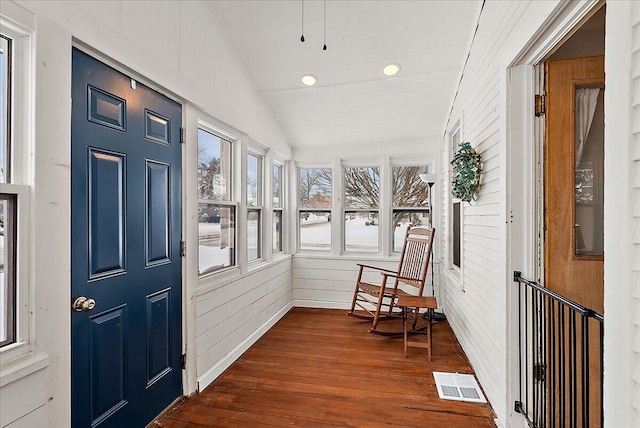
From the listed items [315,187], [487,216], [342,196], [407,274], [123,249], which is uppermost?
[315,187]

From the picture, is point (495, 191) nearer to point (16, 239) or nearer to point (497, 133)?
point (497, 133)

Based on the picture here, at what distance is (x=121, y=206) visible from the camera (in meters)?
1.84

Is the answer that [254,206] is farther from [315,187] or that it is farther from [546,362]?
[546,362]

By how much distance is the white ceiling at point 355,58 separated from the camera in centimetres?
263

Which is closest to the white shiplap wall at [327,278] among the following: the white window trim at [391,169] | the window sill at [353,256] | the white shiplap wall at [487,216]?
the window sill at [353,256]

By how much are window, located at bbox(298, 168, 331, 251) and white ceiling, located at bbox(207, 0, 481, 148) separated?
2.55ft

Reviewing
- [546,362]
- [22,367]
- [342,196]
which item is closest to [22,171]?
[22,367]

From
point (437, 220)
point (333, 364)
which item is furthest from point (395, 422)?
point (437, 220)

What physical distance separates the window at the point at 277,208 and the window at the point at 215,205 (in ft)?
4.06

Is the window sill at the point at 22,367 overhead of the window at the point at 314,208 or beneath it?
beneath

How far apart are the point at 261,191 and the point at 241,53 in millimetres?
1503

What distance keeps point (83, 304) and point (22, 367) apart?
1.15 feet

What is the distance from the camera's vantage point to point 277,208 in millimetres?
4422
